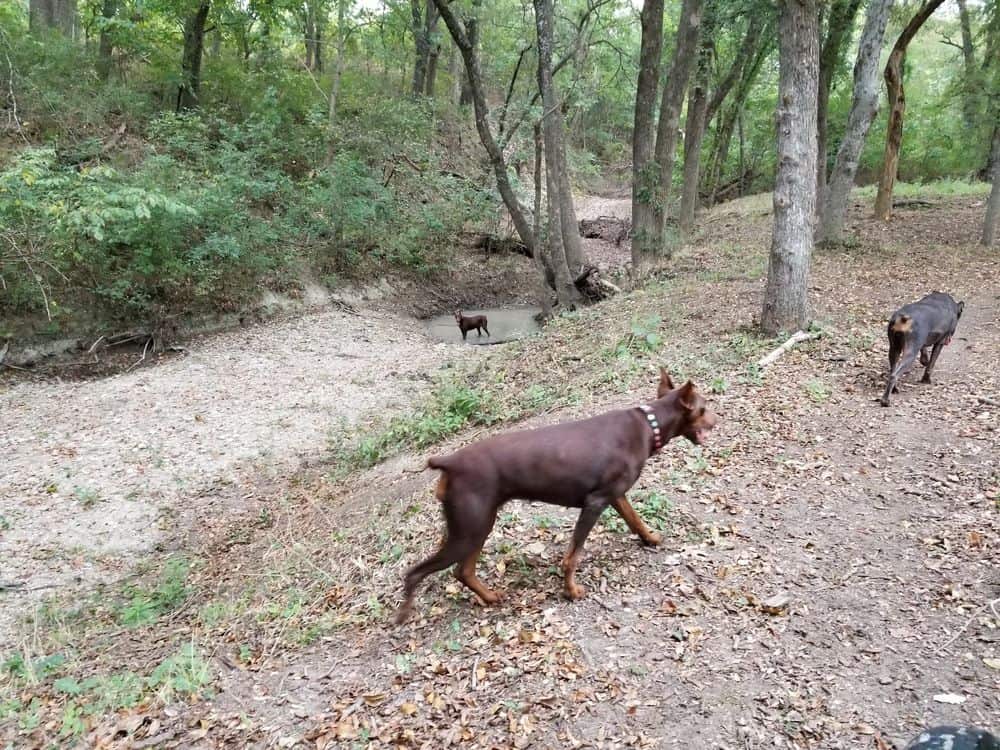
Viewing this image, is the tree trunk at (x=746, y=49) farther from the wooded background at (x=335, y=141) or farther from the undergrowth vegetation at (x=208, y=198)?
the undergrowth vegetation at (x=208, y=198)

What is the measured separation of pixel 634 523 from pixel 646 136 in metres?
13.5

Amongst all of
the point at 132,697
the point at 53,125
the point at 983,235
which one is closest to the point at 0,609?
the point at 132,697

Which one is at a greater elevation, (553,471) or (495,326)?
(553,471)

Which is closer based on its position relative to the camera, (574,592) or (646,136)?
(574,592)

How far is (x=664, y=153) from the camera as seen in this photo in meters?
16.8

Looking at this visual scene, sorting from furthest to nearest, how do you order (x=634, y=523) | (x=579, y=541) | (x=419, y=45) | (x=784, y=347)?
1. (x=419, y=45)
2. (x=784, y=347)
3. (x=634, y=523)
4. (x=579, y=541)

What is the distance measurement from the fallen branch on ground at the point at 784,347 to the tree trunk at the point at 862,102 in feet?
26.1

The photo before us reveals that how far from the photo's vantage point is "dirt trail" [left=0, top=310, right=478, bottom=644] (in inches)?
306

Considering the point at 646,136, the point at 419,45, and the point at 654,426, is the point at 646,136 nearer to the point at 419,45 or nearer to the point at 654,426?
the point at 419,45

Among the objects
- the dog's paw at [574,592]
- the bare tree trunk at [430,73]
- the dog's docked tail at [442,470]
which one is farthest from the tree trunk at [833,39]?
the dog's docked tail at [442,470]

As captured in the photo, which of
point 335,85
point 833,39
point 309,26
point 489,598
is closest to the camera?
point 489,598

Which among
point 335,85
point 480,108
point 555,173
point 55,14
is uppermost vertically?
point 55,14

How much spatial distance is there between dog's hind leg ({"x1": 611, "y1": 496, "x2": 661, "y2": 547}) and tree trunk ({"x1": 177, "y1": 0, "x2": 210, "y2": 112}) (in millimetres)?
20653

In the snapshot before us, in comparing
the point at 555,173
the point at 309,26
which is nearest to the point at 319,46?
the point at 309,26
